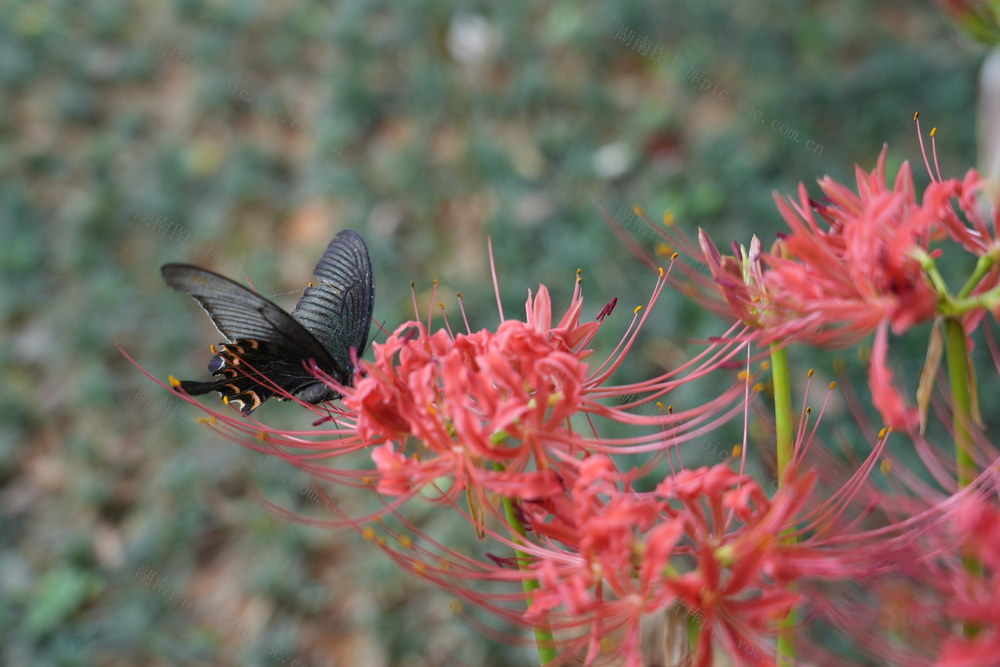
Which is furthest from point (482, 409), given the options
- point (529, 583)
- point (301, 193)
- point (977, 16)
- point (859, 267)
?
point (301, 193)

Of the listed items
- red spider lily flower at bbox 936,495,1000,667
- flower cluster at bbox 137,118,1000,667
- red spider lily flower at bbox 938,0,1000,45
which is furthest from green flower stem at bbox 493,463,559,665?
red spider lily flower at bbox 938,0,1000,45

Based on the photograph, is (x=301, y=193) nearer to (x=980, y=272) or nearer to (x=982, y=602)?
(x=980, y=272)

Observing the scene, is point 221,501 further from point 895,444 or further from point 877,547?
point 877,547

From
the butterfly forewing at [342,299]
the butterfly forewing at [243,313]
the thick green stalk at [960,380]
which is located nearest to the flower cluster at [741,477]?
the thick green stalk at [960,380]

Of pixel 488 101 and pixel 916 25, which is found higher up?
pixel 916 25

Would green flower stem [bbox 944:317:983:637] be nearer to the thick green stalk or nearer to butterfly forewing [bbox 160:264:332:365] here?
the thick green stalk

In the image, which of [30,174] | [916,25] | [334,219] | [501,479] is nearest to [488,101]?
[334,219]

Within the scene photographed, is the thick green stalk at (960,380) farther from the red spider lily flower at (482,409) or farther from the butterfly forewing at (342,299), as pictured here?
the butterfly forewing at (342,299)
